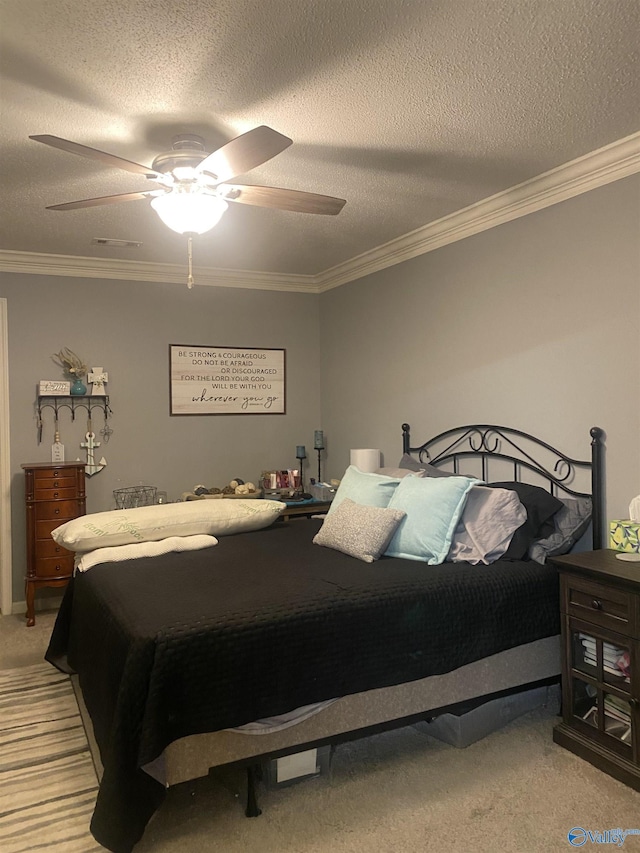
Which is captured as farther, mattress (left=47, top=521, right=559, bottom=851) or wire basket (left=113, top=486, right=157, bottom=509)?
wire basket (left=113, top=486, right=157, bottom=509)

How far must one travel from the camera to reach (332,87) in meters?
2.20

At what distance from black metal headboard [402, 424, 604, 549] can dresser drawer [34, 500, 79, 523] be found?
7.27ft

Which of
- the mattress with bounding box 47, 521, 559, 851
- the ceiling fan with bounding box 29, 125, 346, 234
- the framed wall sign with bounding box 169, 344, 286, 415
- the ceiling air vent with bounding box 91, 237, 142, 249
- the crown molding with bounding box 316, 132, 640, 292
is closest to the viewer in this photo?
the mattress with bounding box 47, 521, 559, 851

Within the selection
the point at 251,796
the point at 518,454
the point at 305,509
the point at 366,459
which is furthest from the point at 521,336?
the point at 251,796

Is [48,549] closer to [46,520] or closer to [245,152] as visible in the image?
[46,520]

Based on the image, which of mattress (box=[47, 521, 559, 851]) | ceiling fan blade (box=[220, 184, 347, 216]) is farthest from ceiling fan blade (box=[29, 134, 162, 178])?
mattress (box=[47, 521, 559, 851])

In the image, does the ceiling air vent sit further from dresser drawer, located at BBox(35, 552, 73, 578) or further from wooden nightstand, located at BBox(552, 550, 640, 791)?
wooden nightstand, located at BBox(552, 550, 640, 791)

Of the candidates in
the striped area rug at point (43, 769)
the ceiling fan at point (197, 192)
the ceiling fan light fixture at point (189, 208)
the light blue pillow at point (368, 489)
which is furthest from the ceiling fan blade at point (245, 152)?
the striped area rug at point (43, 769)

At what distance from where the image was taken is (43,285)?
4.46m

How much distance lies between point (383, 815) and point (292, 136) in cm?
252

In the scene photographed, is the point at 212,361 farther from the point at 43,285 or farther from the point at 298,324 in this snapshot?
the point at 43,285

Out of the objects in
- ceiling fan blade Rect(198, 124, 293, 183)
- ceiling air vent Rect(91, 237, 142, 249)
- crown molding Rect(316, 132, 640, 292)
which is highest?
ceiling air vent Rect(91, 237, 142, 249)

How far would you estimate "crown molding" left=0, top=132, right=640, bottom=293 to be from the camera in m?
2.81

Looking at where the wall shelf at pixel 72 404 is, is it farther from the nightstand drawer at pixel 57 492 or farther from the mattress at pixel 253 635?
the mattress at pixel 253 635
